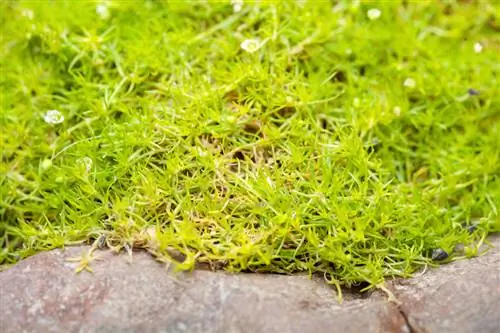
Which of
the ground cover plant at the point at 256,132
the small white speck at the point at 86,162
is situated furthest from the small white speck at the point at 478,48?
the small white speck at the point at 86,162

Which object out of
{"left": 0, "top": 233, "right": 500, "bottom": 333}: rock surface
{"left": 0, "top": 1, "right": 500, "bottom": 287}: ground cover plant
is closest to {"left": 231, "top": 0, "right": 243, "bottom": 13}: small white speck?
{"left": 0, "top": 1, "right": 500, "bottom": 287}: ground cover plant

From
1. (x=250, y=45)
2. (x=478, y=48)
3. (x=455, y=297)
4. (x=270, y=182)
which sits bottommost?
(x=455, y=297)

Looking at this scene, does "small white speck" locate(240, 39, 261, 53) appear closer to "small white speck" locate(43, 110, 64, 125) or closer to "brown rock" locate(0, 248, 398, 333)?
"small white speck" locate(43, 110, 64, 125)

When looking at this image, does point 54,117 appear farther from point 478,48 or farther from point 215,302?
point 478,48

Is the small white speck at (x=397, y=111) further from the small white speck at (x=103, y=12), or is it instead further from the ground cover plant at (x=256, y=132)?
the small white speck at (x=103, y=12)

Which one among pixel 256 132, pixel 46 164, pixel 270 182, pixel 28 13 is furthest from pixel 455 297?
pixel 28 13
